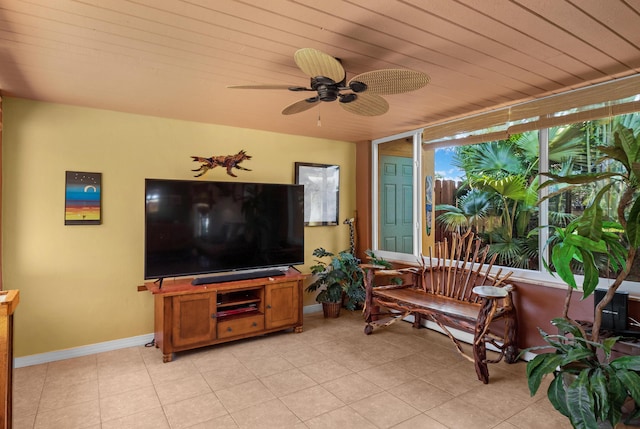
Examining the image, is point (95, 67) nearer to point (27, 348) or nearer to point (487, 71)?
point (27, 348)

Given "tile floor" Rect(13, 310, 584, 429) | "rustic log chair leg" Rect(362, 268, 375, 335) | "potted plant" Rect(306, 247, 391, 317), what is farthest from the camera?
"potted plant" Rect(306, 247, 391, 317)

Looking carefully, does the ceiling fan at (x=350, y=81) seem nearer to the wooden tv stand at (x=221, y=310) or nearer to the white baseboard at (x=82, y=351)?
the wooden tv stand at (x=221, y=310)

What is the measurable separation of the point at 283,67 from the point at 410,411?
248 cm

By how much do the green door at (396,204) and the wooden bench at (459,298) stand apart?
51 cm

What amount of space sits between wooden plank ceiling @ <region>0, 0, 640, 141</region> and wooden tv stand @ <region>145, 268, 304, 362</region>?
175cm

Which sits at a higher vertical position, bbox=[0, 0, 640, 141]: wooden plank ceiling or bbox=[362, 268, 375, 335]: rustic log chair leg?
bbox=[0, 0, 640, 141]: wooden plank ceiling

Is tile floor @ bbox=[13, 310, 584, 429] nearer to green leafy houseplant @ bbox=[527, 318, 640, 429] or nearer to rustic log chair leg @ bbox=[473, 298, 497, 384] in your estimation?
rustic log chair leg @ bbox=[473, 298, 497, 384]

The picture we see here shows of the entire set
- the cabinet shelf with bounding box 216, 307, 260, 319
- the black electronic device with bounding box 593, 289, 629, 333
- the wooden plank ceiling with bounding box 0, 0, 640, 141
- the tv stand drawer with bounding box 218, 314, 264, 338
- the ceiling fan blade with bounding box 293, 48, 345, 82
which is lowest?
the tv stand drawer with bounding box 218, 314, 264, 338

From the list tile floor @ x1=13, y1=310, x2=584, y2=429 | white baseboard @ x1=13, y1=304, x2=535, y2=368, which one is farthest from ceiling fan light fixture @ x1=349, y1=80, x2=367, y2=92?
white baseboard @ x1=13, y1=304, x2=535, y2=368

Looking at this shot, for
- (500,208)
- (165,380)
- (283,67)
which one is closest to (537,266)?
(500,208)

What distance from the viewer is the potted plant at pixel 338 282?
4328 mm

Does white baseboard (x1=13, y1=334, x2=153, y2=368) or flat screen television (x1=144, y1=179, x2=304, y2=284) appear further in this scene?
flat screen television (x1=144, y1=179, x2=304, y2=284)

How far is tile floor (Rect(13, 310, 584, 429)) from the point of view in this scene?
2.28 meters

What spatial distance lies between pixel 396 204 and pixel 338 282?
131 centimetres
